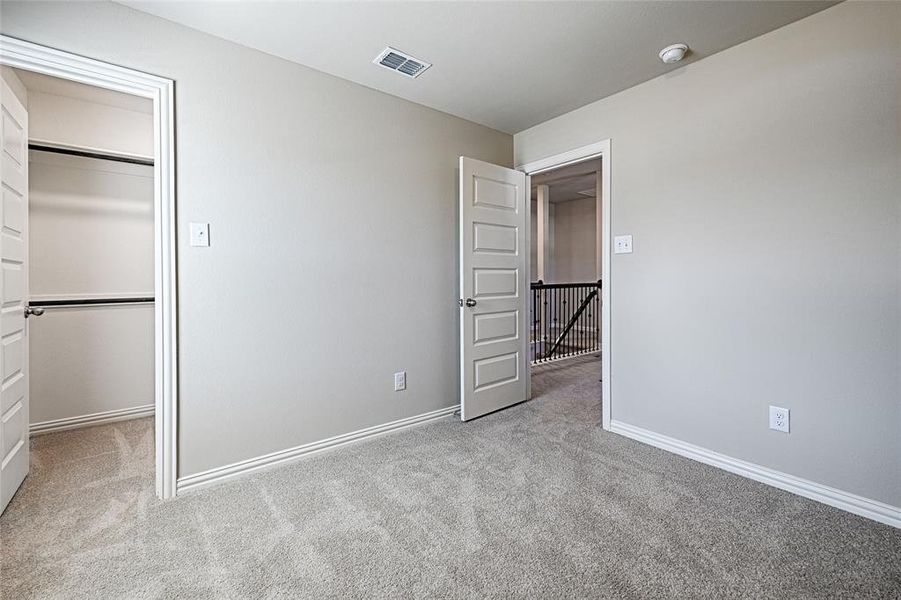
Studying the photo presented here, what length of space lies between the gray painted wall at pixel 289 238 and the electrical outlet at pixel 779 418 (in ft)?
6.79

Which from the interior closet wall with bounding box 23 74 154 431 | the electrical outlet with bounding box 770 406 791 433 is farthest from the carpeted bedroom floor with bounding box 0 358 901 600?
the interior closet wall with bounding box 23 74 154 431

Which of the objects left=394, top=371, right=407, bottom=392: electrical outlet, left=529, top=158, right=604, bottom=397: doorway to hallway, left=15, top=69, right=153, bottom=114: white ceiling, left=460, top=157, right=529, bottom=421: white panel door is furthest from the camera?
left=529, top=158, right=604, bottom=397: doorway to hallway

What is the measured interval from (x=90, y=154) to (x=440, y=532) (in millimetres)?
3462

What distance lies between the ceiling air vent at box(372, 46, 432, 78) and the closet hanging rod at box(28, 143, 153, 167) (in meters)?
2.11

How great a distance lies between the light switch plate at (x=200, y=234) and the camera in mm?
2152

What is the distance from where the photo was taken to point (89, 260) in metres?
3.08

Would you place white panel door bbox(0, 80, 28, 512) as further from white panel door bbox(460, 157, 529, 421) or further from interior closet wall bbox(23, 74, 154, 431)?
white panel door bbox(460, 157, 529, 421)

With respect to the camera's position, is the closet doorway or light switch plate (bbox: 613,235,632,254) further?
light switch plate (bbox: 613,235,632,254)

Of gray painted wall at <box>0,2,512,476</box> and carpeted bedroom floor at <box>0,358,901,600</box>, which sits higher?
gray painted wall at <box>0,2,512,476</box>

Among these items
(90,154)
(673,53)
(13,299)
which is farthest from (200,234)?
(673,53)

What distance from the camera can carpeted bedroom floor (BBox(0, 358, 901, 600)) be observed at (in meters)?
1.47

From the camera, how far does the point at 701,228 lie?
2.47m

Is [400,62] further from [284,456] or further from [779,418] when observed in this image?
[779,418]

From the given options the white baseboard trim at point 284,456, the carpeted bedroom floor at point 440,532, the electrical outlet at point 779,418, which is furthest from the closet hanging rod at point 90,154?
the electrical outlet at point 779,418
